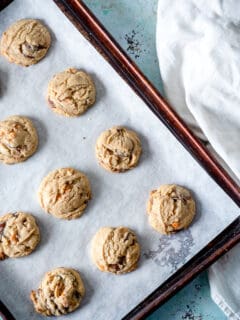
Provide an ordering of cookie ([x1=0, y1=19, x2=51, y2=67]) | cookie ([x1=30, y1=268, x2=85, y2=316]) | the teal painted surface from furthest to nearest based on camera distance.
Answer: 1. the teal painted surface
2. cookie ([x1=0, y1=19, x2=51, y2=67])
3. cookie ([x1=30, y1=268, x2=85, y2=316])

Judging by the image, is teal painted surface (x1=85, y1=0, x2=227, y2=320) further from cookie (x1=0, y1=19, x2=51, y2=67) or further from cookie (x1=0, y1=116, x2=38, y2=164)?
cookie (x1=0, y1=116, x2=38, y2=164)

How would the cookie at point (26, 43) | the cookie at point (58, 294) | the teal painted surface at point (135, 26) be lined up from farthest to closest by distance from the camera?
the teal painted surface at point (135, 26) < the cookie at point (26, 43) < the cookie at point (58, 294)

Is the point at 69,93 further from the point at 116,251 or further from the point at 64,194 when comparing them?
the point at 116,251

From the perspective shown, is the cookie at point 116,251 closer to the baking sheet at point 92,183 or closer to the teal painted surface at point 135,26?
the baking sheet at point 92,183

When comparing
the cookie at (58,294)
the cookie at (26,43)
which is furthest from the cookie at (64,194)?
the cookie at (26,43)

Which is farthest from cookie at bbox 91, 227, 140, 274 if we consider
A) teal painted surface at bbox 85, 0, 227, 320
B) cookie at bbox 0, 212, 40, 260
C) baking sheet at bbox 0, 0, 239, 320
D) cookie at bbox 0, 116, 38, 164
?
teal painted surface at bbox 85, 0, 227, 320

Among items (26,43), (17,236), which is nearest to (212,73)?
(26,43)

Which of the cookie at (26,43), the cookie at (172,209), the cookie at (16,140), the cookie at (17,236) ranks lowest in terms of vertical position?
the cookie at (172,209)
